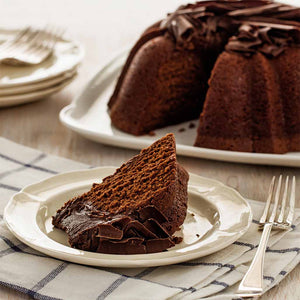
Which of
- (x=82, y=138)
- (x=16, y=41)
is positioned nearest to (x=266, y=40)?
(x=82, y=138)

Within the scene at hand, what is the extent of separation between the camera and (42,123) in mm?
2854

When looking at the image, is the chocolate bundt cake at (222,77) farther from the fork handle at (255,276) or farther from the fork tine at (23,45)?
the fork handle at (255,276)

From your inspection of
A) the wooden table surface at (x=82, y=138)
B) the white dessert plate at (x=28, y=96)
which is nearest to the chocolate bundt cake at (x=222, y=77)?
the wooden table surface at (x=82, y=138)

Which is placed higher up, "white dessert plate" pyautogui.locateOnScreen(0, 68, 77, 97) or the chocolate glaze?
the chocolate glaze

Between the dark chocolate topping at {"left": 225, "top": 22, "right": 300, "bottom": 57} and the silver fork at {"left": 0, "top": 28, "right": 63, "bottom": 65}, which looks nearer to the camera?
the dark chocolate topping at {"left": 225, "top": 22, "right": 300, "bottom": 57}

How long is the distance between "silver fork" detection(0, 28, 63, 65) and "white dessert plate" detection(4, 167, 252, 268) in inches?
45.8

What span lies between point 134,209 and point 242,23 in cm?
123

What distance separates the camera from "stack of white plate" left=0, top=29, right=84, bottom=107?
9.23 ft

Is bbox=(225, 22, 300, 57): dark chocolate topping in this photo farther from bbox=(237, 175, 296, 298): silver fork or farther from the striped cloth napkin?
the striped cloth napkin

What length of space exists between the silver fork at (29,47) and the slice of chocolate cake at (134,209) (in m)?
1.37

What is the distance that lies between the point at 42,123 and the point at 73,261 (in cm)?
139

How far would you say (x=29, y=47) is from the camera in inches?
125

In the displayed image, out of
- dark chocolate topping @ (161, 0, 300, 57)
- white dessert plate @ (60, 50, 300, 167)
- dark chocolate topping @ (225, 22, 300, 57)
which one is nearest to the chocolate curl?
dark chocolate topping @ (161, 0, 300, 57)

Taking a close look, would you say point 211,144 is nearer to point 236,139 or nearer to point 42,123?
point 236,139
